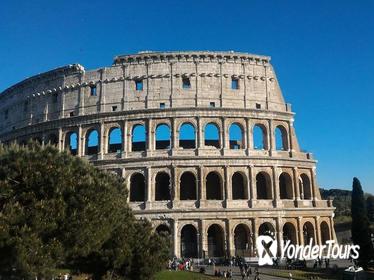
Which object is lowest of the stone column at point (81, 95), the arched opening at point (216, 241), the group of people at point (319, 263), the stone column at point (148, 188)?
the group of people at point (319, 263)

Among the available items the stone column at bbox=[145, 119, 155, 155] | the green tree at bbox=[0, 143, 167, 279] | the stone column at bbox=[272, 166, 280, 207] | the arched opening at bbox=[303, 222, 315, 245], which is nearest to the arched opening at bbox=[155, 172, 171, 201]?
the stone column at bbox=[145, 119, 155, 155]

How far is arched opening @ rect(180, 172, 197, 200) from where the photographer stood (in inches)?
1447

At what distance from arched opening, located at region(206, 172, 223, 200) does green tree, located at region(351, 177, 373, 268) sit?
11.5 m

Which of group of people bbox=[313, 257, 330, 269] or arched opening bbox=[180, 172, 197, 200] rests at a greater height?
arched opening bbox=[180, 172, 197, 200]

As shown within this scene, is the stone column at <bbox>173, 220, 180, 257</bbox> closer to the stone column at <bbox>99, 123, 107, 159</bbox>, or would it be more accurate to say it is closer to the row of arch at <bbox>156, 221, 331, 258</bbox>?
the row of arch at <bbox>156, 221, 331, 258</bbox>

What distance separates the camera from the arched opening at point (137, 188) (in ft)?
121

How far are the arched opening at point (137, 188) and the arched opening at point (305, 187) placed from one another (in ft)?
48.9

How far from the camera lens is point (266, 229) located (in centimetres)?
3669

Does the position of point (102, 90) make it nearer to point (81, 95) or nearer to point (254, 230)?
point (81, 95)

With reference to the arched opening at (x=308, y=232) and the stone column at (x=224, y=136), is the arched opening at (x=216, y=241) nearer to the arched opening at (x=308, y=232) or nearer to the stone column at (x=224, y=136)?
the stone column at (x=224, y=136)

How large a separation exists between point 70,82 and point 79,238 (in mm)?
28103

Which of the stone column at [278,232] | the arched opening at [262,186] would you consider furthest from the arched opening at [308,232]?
the arched opening at [262,186]

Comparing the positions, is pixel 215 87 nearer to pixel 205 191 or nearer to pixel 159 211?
pixel 205 191

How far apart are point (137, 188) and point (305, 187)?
1609 centimetres
